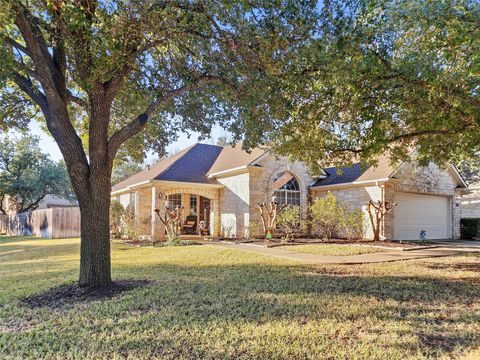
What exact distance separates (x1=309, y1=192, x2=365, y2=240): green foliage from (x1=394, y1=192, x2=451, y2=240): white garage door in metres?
2.41

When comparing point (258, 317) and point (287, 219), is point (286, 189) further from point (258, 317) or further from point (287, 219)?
point (258, 317)

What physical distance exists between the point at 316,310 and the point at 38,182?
34.6 meters

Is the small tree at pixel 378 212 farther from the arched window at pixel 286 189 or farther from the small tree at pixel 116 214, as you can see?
the small tree at pixel 116 214

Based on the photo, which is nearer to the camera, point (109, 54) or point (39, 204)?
point (109, 54)

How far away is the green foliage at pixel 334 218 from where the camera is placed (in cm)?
1528

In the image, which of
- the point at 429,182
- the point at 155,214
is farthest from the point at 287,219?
the point at 429,182

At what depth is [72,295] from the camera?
20.2 feet

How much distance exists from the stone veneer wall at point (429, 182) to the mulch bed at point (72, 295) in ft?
45.2

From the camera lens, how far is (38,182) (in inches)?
1287

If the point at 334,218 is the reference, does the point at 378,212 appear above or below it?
above

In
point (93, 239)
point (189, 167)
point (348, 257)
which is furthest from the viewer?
point (189, 167)

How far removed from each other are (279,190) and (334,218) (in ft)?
12.4

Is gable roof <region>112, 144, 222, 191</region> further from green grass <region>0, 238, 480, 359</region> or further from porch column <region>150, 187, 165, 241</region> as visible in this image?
green grass <region>0, 238, 480, 359</region>

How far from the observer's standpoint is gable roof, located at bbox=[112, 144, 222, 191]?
17.6 meters
